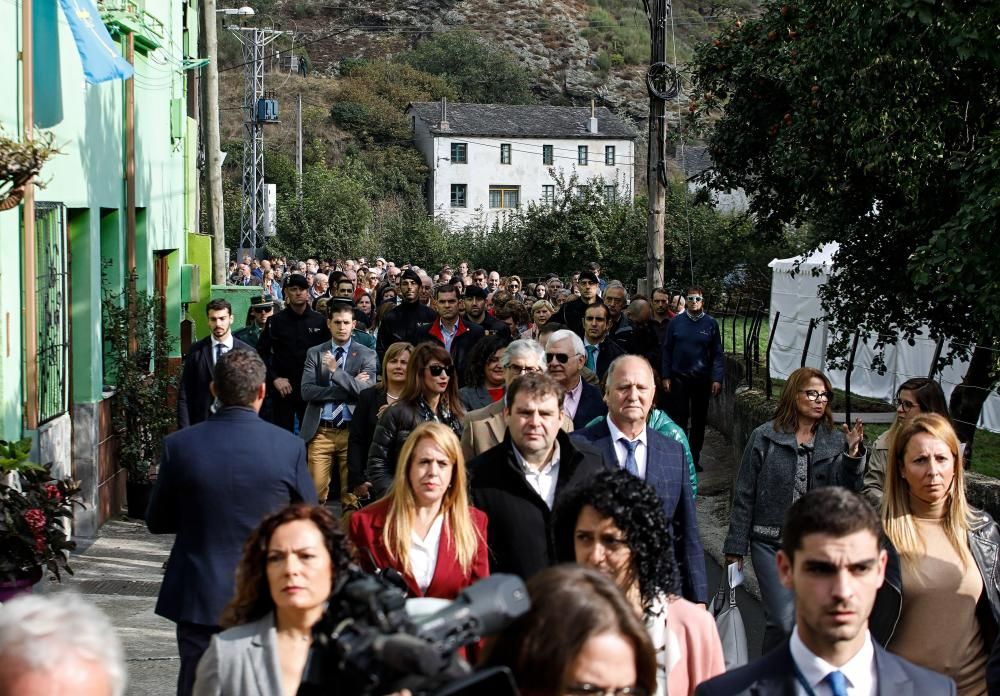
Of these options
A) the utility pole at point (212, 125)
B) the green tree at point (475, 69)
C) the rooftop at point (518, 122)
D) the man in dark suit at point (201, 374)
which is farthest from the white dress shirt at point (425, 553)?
the green tree at point (475, 69)

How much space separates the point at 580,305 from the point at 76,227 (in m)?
5.07

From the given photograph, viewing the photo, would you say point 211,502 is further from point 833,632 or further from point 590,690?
point 590,690

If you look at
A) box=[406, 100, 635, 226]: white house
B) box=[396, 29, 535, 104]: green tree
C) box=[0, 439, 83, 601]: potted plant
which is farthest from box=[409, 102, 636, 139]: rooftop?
box=[0, 439, 83, 601]: potted plant

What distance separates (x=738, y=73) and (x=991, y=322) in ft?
25.5

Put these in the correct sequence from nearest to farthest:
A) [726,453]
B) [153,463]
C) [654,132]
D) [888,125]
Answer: [888,125] < [153,463] < [726,453] < [654,132]

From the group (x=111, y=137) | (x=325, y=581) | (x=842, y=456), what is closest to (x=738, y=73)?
(x=111, y=137)

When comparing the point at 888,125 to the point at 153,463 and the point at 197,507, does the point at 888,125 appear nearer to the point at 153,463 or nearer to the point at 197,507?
the point at 197,507

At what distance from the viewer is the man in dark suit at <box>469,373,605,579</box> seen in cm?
599

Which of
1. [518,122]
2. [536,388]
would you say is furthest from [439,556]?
[518,122]

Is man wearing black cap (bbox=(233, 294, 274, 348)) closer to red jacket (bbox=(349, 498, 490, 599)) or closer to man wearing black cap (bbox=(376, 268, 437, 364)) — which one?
man wearing black cap (bbox=(376, 268, 437, 364))

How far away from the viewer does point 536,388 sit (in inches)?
241

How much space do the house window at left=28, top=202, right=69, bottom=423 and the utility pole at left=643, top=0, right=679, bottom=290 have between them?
941cm

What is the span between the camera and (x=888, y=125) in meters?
10.2

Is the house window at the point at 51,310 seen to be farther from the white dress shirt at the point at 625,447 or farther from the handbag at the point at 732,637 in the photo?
the handbag at the point at 732,637
